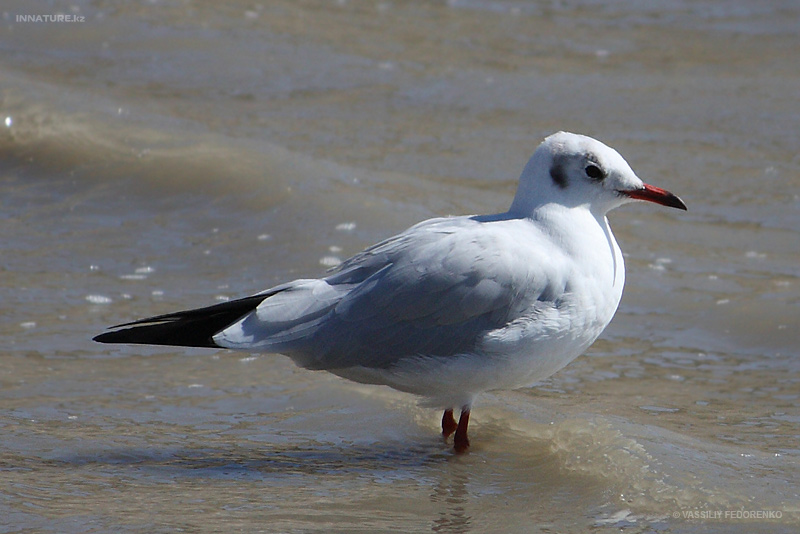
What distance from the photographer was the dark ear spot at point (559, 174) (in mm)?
4324

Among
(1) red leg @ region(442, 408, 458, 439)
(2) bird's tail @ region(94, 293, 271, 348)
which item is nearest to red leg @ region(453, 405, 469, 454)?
(1) red leg @ region(442, 408, 458, 439)

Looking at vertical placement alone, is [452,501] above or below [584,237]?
below

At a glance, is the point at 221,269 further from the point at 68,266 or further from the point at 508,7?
the point at 508,7

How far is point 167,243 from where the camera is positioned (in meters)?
6.67

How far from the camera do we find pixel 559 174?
14.2ft

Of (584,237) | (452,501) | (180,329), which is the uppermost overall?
(584,237)

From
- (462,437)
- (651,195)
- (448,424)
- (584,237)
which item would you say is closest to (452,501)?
(462,437)

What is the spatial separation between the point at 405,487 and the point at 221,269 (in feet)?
8.71

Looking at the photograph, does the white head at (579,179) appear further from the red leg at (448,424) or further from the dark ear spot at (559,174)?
the red leg at (448,424)

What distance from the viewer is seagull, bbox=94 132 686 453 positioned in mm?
4031

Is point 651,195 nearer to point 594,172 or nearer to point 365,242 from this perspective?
point 594,172

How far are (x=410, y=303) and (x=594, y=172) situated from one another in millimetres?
879

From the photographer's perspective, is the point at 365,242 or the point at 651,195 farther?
the point at 365,242

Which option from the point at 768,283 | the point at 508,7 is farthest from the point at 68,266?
the point at 508,7
